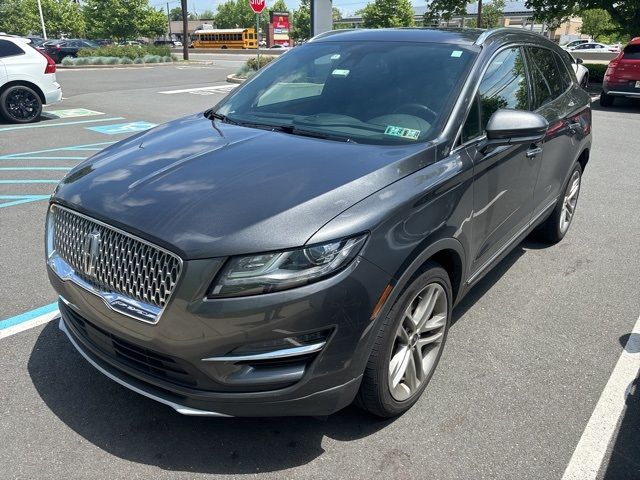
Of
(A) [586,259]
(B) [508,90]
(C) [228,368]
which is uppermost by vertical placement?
(B) [508,90]

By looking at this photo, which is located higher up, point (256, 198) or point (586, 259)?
point (256, 198)

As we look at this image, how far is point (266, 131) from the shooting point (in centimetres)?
321

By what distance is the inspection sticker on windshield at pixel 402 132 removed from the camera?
2.97 meters

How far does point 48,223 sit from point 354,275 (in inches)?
66.6

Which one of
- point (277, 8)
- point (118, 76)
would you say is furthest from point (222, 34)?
point (277, 8)

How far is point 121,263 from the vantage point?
7.58ft

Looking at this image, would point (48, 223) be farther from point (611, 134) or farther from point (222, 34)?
point (222, 34)

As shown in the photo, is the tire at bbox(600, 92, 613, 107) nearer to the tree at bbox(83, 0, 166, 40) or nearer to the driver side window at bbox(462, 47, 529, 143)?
the driver side window at bbox(462, 47, 529, 143)

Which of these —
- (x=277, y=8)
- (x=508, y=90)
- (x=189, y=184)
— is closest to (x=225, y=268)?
(x=189, y=184)

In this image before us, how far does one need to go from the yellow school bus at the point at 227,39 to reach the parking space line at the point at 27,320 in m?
60.8

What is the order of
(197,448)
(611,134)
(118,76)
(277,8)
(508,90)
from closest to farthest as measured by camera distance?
(197,448), (508,90), (611,134), (118,76), (277,8)

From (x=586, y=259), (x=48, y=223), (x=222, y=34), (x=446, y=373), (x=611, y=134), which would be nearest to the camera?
(x=48, y=223)

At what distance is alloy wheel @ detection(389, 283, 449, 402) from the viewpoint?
2.66m

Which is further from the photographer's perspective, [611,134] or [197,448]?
[611,134]
